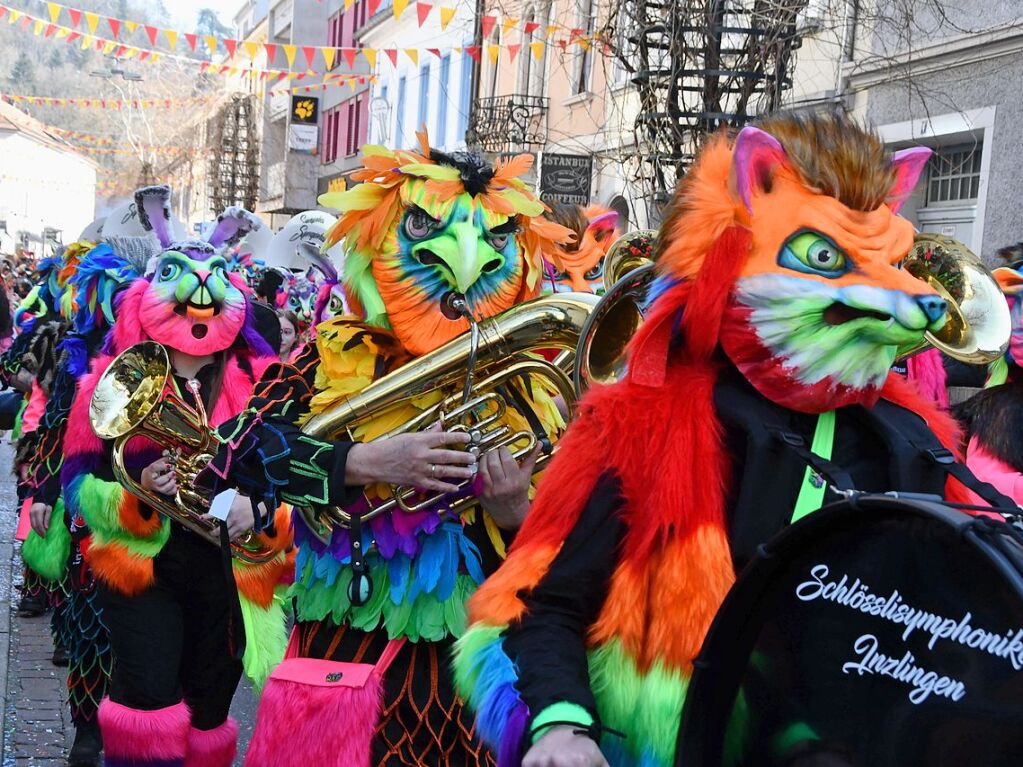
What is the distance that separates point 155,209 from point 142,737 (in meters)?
3.96

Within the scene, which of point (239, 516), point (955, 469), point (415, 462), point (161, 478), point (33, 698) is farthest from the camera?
point (33, 698)

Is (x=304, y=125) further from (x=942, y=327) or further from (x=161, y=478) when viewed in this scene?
(x=942, y=327)

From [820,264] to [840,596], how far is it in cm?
61

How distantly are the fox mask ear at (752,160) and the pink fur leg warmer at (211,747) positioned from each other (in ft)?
10.2

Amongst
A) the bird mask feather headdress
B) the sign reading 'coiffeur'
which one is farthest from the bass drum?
the sign reading 'coiffeur'

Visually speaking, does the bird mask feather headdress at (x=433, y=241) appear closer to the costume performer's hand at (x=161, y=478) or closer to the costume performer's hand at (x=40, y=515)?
the costume performer's hand at (x=161, y=478)

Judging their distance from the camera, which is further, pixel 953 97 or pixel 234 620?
pixel 953 97

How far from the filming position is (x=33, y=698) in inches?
251

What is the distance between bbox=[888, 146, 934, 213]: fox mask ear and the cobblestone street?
13.6 ft

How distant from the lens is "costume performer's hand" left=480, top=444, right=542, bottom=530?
3.22 metres

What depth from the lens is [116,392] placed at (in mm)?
4523

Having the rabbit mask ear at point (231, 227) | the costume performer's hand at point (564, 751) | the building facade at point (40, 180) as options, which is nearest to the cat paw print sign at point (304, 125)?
the building facade at point (40, 180)

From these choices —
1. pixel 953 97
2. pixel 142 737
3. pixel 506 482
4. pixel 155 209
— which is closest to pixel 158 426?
pixel 142 737

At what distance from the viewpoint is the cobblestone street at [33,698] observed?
5.62m
